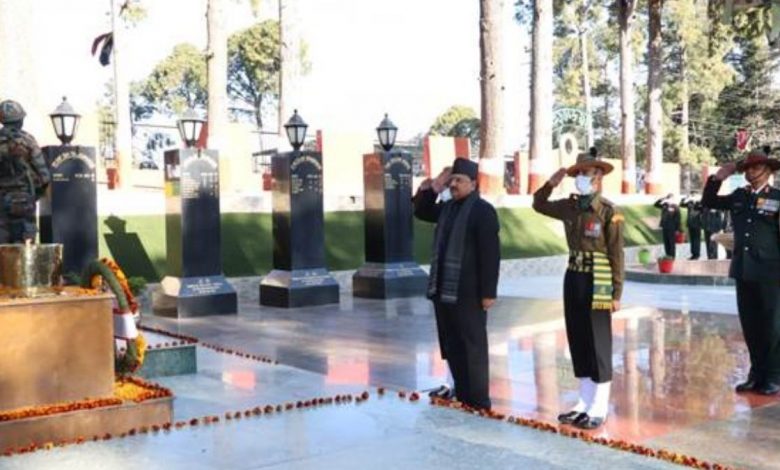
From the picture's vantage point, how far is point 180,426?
515cm

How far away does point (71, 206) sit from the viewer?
1109 centimetres

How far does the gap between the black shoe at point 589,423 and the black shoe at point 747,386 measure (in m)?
1.58

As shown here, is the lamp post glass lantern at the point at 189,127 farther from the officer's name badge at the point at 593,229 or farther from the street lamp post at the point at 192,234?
the officer's name badge at the point at 593,229

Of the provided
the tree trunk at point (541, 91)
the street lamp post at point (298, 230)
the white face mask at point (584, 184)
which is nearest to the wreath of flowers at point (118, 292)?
the white face mask at point (584, 184)

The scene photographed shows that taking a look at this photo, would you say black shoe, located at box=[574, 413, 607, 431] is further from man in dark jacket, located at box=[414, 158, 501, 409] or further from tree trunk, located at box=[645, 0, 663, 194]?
tree trunk, located at box=[645, 0, 663, 194]

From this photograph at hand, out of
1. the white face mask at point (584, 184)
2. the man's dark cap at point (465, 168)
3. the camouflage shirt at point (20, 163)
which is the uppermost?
→ the camouflage shirt at point (20, 163)

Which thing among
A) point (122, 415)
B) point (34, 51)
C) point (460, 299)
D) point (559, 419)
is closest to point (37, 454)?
point (122, 415)

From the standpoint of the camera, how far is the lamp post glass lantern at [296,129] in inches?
484

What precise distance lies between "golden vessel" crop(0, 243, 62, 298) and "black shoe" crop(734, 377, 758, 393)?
15.5 ft

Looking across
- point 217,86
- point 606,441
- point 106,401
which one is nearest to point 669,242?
point 217,86

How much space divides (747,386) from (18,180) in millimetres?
6420

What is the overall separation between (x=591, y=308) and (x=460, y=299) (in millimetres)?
807

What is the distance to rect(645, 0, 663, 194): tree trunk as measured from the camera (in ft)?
92.1

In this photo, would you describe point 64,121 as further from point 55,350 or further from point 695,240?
point 695,240
